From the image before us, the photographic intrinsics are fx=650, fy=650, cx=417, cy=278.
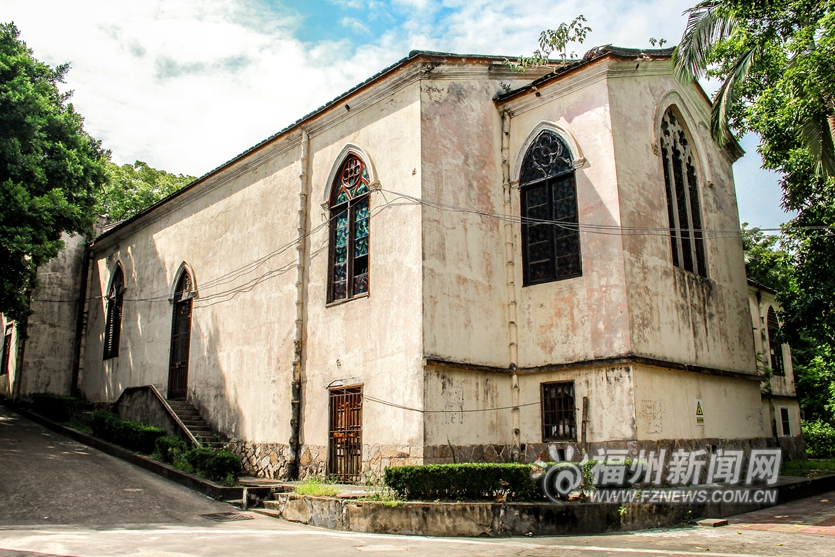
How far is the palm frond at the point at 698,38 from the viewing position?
14461mm

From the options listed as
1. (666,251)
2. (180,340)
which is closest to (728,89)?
(666,251)

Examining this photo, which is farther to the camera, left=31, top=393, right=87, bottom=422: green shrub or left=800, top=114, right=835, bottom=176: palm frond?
left=31, top=393, right=87, bottom=422: green shrub

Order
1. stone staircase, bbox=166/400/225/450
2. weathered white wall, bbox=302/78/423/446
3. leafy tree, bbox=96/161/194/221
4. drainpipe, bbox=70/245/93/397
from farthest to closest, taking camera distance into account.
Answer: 1. leafy tree, bbox=96/161/194/221
2. drainpipe, bbox=70/245/93/397
3. stone staircase, bbox=166/400/225/450
4. weathered white wall, bbox=302/78/423/446

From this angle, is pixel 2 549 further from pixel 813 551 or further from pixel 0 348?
pixel 0 348

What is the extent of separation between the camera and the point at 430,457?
1207cm

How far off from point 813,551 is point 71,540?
9689mm

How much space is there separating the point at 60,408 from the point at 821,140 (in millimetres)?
22952

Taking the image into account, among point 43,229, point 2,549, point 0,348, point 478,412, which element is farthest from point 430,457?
point 0,348

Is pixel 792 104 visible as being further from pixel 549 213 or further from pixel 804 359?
pixel 804 359

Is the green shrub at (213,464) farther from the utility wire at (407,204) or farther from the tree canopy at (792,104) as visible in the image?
the tree canopy at (792,104)

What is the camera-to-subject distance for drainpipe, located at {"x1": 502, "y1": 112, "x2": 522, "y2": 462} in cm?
1361

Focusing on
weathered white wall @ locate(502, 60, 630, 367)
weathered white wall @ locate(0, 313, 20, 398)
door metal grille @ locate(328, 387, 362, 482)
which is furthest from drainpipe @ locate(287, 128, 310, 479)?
weathered white wall @ locate(0, 313, 20, 398)

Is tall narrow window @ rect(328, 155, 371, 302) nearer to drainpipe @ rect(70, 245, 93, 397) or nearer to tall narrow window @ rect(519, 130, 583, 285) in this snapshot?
tall narrow window @ rect(519, 130, 583, 285)

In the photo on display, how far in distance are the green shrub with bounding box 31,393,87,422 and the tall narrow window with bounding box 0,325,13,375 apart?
552 centimetres
